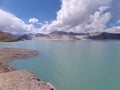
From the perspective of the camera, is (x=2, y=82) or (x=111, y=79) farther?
(x=111, y=79)

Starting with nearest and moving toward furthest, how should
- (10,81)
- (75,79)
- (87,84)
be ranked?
(10,81), (87,84), (75,79)

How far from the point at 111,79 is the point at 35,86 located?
1302 cm

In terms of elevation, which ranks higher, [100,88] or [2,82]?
[2,82]

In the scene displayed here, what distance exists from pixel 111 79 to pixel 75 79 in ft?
18.0

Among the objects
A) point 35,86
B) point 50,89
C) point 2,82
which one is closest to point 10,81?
point 2,82

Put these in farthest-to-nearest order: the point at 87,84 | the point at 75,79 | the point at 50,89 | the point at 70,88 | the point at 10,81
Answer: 1. the point at 75,79
2. the point at 87,84
3. the point at 70,88
4. the point at 10,81
5. the point at 50,89

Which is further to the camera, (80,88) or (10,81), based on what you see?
(80,88)

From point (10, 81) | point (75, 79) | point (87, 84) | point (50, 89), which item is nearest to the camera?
point (50, 89)

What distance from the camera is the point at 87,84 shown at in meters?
24.4

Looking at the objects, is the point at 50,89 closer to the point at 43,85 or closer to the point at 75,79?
the point at 43,85

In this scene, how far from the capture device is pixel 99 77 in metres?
28.6

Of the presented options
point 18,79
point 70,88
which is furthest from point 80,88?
point 18,79

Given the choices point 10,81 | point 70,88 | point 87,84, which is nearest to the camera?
point 10,81

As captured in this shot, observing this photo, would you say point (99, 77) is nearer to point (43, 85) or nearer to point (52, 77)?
point (52, 77)
